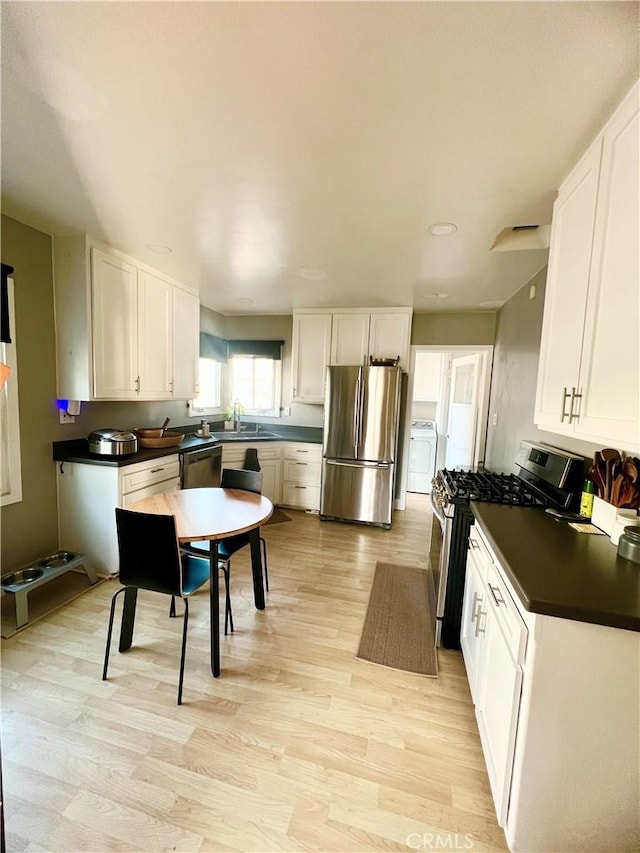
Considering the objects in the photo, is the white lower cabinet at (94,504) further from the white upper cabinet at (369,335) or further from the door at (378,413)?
the white upper cabinet at (369,335)

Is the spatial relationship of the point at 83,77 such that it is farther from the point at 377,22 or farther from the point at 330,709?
the point at 330,709

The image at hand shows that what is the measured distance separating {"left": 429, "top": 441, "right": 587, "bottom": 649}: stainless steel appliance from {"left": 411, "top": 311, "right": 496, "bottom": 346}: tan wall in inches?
86.7

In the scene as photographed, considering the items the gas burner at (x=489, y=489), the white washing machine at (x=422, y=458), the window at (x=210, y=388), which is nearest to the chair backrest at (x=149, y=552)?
the gas burner at (x=489, y=489)

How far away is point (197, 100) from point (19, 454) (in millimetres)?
2377

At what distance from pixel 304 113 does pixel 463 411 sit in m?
3.77

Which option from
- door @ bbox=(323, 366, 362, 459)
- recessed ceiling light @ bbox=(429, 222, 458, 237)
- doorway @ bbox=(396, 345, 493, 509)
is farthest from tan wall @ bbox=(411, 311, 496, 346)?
recessed ceiling light @ bbox=(429, 222, 458, 237)

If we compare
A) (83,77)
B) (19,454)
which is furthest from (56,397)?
(83,77)

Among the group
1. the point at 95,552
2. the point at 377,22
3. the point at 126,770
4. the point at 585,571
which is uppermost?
the point at 377,22

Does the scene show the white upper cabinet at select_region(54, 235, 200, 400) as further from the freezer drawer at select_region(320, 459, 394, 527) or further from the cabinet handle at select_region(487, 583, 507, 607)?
the cabinet handle at select_region(487, 583, 507, 607)

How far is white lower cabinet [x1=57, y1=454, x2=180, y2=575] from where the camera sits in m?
2.54

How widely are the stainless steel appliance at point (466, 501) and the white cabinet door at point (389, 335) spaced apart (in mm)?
2069

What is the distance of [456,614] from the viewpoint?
200cm

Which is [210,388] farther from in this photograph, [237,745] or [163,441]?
[237,745]

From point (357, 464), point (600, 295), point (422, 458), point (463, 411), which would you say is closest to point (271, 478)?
point (357, 464)
